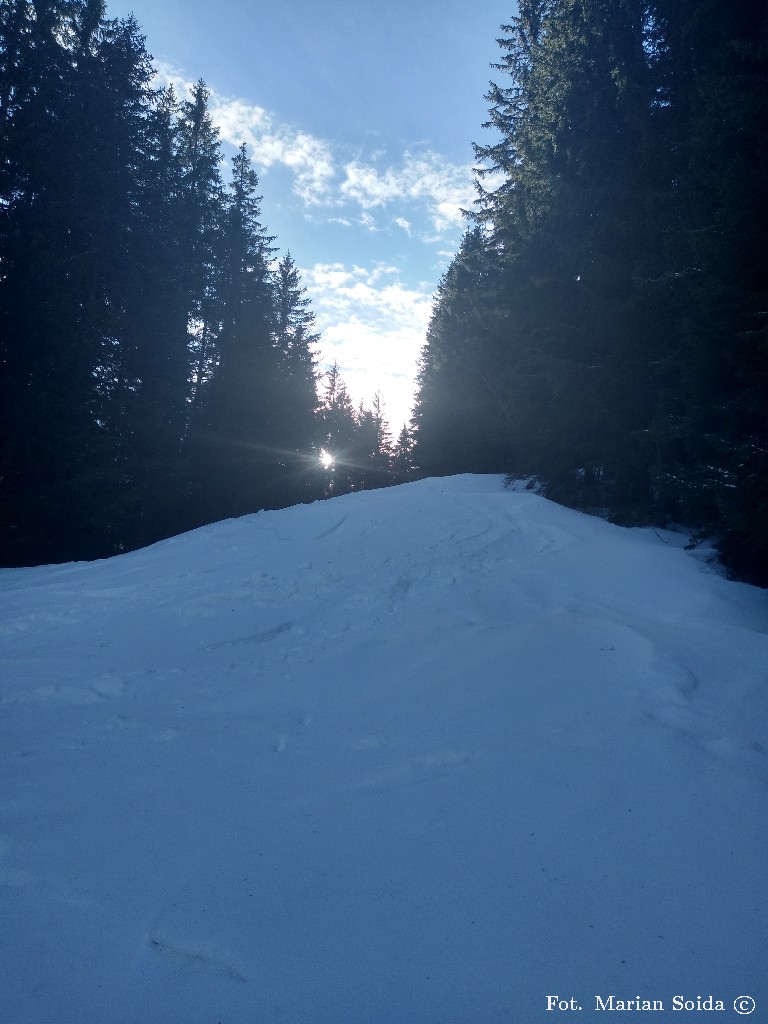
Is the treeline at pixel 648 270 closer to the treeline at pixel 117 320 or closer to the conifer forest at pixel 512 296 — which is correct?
the conifer forest at pixel 512 296

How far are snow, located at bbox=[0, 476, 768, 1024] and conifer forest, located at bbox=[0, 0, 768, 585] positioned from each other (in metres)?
3.42

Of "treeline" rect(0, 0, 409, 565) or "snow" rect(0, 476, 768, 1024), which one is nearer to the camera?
"snow" rect(0, 476, 768, 1024)

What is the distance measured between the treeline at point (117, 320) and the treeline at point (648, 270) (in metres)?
11.2

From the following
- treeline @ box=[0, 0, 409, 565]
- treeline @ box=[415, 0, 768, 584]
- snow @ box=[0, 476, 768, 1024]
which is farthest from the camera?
treeline @ box=[0, 0, 409, 565]

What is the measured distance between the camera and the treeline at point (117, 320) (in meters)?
13.9

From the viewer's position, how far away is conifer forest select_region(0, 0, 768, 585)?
26.0 feet

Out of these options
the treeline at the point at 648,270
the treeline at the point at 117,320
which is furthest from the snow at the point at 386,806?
the treeline at the point at 117,320

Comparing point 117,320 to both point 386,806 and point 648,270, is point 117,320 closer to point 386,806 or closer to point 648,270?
point 648,270

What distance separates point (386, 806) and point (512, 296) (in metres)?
14.5

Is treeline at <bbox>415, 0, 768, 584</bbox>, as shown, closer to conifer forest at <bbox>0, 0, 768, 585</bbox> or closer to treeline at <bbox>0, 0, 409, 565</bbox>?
conifer forest at <bbox>0, 0, 768, 585</bbox>

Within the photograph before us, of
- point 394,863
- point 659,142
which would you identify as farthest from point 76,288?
point 394,863

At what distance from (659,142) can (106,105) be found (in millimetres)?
15131

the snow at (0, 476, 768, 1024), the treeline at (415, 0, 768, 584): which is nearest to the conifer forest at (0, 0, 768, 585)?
the treeline at (415, 0, 768, 584)

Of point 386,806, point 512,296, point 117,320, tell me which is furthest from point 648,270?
point 117,320
